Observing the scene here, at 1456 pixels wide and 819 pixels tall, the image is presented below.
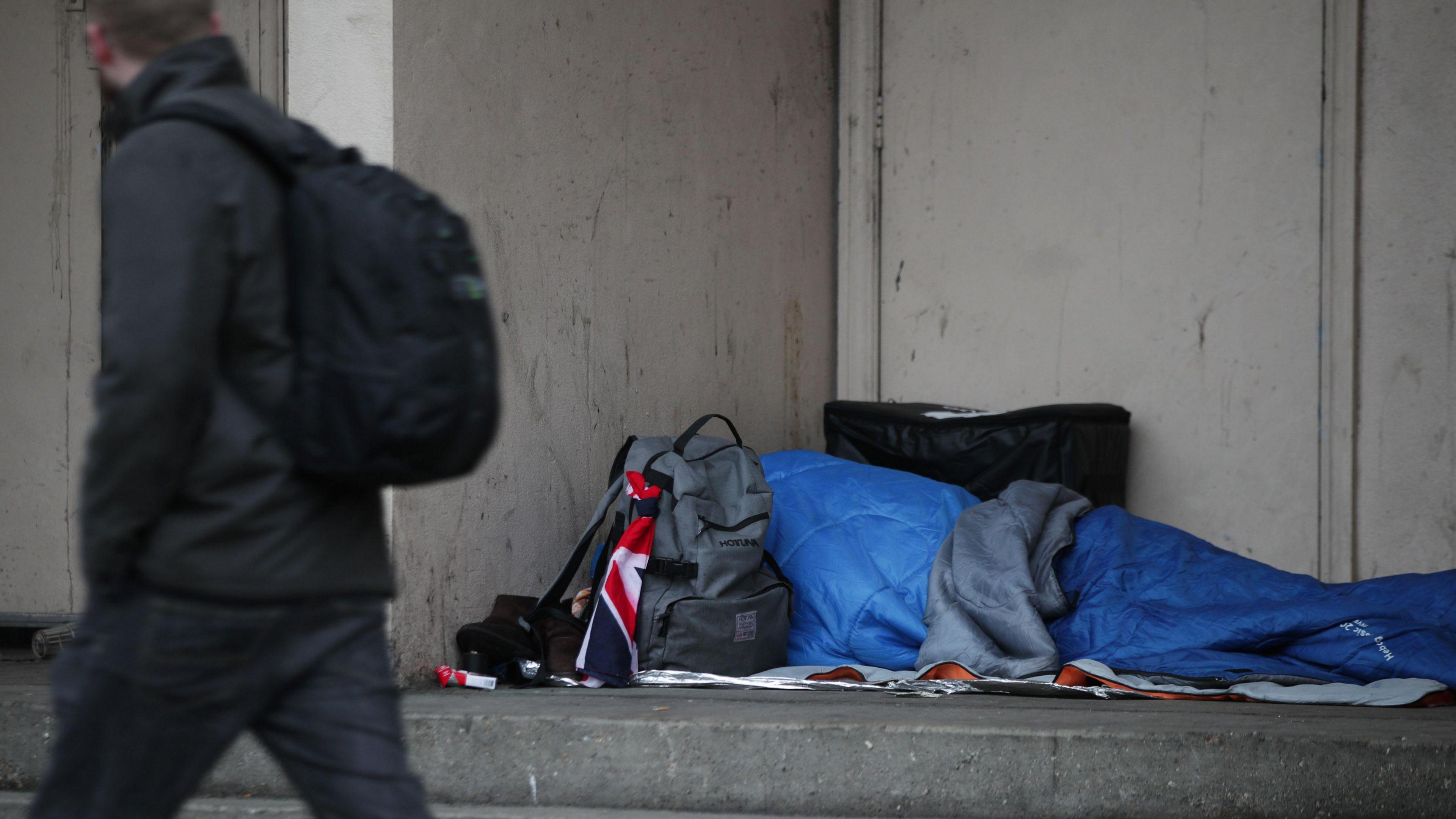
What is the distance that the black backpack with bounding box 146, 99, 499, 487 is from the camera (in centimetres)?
134

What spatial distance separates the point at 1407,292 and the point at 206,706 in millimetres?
4121

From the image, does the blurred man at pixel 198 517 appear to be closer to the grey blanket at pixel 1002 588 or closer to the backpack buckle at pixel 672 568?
the backpack buckle at pixel 672 568

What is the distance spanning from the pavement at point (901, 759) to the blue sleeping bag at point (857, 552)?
66cm

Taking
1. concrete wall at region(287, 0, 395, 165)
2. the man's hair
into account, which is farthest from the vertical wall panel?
the man's hair

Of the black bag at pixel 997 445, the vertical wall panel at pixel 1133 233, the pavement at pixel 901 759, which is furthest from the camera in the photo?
Result: the vertical wall panel at pixel 1133 233

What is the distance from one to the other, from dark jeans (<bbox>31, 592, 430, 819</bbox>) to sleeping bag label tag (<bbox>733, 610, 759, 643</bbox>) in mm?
1906

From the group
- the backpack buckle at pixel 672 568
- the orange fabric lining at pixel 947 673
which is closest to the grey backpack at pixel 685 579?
the backpack buckle at pixel 672 568

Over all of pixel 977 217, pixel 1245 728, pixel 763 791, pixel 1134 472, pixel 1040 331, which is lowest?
pixel 763 791

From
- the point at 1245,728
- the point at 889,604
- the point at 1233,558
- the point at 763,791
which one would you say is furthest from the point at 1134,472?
the point at 763,791

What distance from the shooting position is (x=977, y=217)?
16.0ft

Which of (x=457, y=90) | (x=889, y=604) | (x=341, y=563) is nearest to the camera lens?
(x=341, y=563)

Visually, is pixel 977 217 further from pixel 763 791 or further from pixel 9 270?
pixel 9 270

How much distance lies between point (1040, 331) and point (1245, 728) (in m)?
2.45

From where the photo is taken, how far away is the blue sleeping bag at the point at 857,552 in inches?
139
